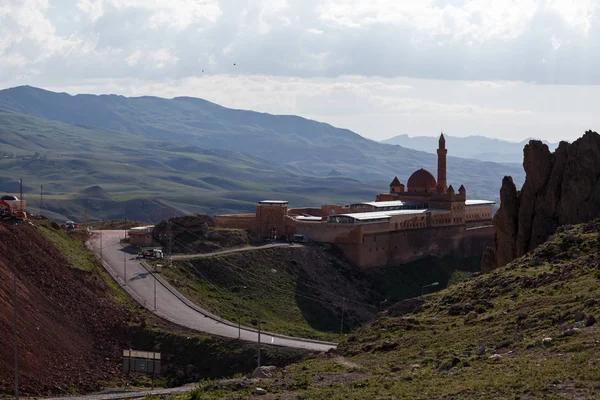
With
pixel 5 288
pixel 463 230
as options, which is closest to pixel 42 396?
pixel 5 288

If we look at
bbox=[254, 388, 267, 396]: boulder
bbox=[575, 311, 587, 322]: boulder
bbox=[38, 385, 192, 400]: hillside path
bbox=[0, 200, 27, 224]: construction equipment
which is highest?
bbox=[0, 200, 27, 224]: construction equipment

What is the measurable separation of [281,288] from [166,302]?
1585 centimetres

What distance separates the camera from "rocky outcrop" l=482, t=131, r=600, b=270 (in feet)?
193

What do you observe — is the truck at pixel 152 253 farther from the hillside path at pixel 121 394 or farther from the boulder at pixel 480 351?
the boulder at pixel 480 351

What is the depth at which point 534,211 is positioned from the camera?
60875 mm

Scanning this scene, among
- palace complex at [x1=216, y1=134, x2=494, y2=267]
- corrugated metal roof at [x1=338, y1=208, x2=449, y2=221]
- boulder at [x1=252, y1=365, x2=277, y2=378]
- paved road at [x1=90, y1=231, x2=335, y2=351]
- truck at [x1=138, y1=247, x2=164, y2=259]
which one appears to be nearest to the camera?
boulder at [x1=252, y1=365, x2=277, y2=378]

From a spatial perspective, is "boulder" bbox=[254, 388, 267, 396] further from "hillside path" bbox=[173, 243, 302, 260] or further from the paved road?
"hillside path" bbox=[173, 243, 302, 260]

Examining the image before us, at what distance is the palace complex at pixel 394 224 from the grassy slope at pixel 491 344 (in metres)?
46.2

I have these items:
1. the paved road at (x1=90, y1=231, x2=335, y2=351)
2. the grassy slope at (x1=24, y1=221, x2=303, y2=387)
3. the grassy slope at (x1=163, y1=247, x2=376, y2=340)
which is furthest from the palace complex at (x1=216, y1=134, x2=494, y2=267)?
the grassy slope at (x1=24, y1=221, x2=303, y2=387)

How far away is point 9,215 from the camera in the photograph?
71562 mm

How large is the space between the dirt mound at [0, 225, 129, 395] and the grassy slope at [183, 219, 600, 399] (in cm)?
1507

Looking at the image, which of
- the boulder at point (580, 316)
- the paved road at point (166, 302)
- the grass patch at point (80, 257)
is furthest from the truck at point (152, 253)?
the boulder at point (580, 316)

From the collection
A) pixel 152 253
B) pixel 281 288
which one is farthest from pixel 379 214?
pixel 152 253

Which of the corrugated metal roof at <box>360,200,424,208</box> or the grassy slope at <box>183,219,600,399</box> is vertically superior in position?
the corrugated metal roof at <box>360,200,424,208</box>
